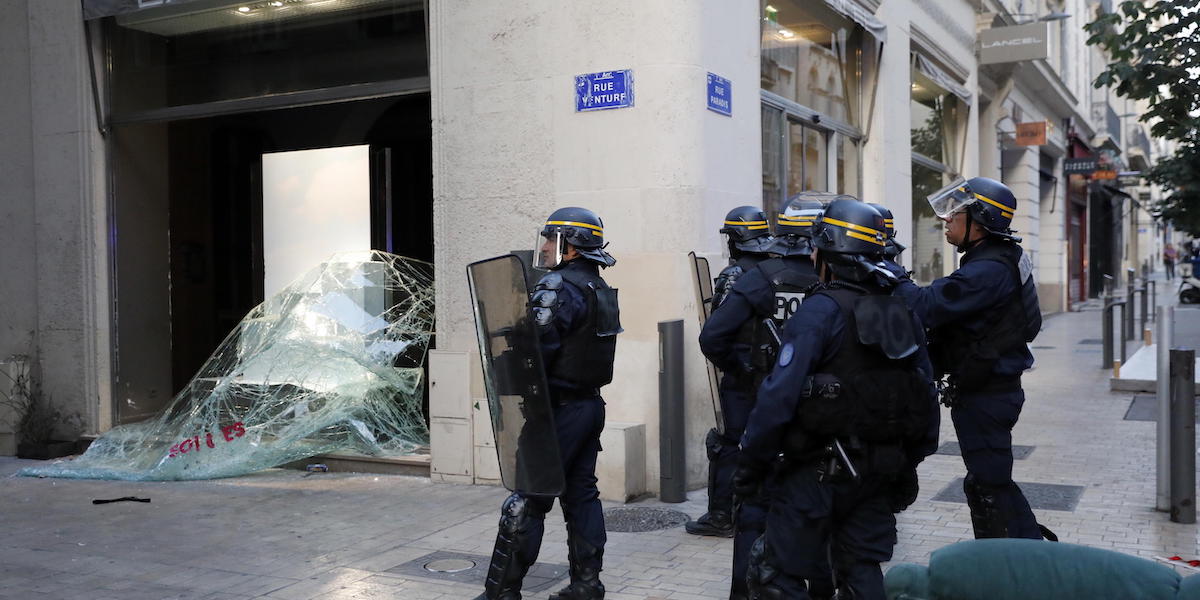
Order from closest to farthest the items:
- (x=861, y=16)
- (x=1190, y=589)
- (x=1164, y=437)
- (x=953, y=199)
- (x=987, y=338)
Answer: (x=1190, y=589)
(x=987, y=338)
(x=953, y=199)
(x=1164, y=437)
(x=861, y=16)

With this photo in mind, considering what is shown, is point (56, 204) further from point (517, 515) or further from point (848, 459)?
point (848, 459)

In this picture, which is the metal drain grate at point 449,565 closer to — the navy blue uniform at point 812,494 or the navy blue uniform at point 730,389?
the navy blue uniform at point 730,389

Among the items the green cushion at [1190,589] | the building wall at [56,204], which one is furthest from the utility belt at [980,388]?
the building wall at [56,204]

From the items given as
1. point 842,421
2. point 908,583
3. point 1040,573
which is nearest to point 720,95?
point 842,421

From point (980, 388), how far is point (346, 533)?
12.2 feet

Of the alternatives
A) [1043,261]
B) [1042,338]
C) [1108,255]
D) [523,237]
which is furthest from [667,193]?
[1108,255]

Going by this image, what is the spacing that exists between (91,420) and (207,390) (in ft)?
4.63

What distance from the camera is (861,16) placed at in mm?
11211

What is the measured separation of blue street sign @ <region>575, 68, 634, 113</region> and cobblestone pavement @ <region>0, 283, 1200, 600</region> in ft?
8.91

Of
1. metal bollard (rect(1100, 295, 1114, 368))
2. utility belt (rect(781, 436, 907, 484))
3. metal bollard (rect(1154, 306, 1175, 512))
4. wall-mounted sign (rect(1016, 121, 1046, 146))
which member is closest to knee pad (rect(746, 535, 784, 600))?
utility belt (rect(781, 436, 907, 484))

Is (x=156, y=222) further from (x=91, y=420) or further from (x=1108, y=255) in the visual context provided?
(x=1108, y=255)

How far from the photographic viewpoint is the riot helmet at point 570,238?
5082 millimetres

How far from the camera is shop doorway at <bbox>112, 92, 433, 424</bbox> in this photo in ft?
33.0

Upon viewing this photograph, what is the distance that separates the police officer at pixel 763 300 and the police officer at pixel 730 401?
234 mm
